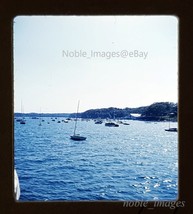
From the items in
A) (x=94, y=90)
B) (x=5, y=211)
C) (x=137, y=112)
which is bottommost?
(x=5, y=211)

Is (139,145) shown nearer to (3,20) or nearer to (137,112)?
(137,112)

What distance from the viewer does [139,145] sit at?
767cm

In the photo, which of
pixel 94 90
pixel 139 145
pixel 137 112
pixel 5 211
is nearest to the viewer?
pixel 5 211

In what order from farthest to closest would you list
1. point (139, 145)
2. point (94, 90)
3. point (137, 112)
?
point (139, 145), point (94, 90), point (137, 112)

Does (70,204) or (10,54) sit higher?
(10,54)

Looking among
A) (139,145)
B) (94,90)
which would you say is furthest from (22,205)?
(139,145)

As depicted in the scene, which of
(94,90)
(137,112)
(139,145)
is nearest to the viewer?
(137,112)

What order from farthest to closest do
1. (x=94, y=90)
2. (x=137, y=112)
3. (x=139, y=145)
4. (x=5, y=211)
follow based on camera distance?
(x=139, y=145) → (x=94, y=90) → (x=137, y=112) → (x=5, y=211)

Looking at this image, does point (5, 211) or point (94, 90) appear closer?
point (5, 211)
